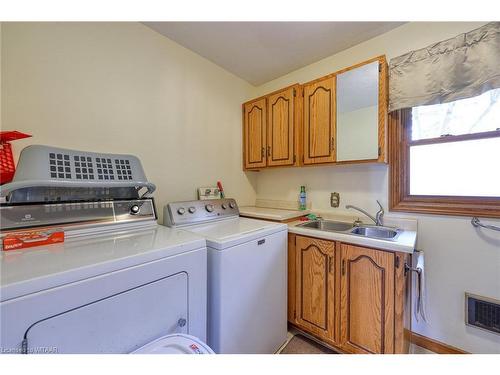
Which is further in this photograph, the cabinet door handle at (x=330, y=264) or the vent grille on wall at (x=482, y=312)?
the cabinet door handle at (x=330, y=264)

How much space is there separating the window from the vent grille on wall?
1.94 feet

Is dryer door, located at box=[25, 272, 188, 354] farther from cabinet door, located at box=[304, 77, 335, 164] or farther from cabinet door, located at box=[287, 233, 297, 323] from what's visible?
cabinet door, located at box=[304, 77, 335, 164]

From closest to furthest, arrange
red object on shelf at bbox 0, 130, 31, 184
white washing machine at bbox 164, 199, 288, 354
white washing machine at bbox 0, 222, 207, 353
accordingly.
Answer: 1. white washing machine at bbox 0, 222, 207, 353
2. red object on shelf at bbox 0, 130, 31, 184
3. white washing machine at bbox 164, 199, 288, 354

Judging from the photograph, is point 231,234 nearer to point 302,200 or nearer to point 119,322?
point 119,322


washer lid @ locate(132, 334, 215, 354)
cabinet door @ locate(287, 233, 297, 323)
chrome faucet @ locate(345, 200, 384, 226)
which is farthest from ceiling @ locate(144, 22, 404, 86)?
washer lid @ locate(132, 334, 215, 354)

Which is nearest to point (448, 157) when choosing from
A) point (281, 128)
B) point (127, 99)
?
point (281, 128)

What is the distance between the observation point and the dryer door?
1.99 ft

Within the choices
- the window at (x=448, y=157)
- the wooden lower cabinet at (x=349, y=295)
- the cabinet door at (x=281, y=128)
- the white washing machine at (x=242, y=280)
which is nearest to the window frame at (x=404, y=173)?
the window at (x=448, y=157)

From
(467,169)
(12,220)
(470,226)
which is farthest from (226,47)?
(470,226)

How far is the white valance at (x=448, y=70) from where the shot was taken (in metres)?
1.21

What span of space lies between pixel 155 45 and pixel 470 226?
283 centimetres

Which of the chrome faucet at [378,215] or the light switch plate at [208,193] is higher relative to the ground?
the light switch plate at [208,193]

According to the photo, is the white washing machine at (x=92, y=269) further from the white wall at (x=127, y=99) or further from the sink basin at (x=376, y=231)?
the sink basin at (x=376, y=231)

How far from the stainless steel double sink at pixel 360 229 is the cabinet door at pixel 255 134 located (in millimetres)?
871
